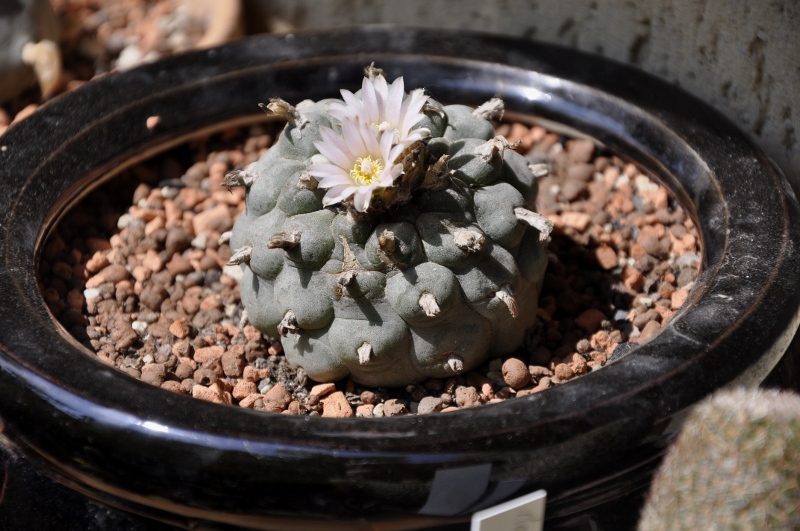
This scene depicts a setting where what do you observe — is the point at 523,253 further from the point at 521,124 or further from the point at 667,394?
the point at 521,124

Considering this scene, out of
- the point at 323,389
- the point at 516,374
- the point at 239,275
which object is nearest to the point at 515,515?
the point at 516,374

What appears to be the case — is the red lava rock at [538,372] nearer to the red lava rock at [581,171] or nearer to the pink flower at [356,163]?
the pink flower at [356,163]

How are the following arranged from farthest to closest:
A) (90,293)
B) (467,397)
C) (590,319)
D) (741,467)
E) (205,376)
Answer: (90,293) → (590,319) → (205,376) → (467,397) → (741,467)

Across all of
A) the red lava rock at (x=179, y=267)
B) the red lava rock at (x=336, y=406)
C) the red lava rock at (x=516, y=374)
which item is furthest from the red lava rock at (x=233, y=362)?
the red lava rock at (x=516, y=374)

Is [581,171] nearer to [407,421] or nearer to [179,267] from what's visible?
[179,267]

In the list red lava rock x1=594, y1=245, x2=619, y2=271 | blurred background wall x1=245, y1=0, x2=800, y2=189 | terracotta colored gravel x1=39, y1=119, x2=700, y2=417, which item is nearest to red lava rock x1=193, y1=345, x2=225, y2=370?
terracotta colored gravel x1=39, y1=119, x2=700, y2=417

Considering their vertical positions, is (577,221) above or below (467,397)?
above

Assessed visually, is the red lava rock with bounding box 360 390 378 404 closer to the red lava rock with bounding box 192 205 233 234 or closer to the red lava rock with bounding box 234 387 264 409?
the red lava rock with bounding box 234 387 264 409
